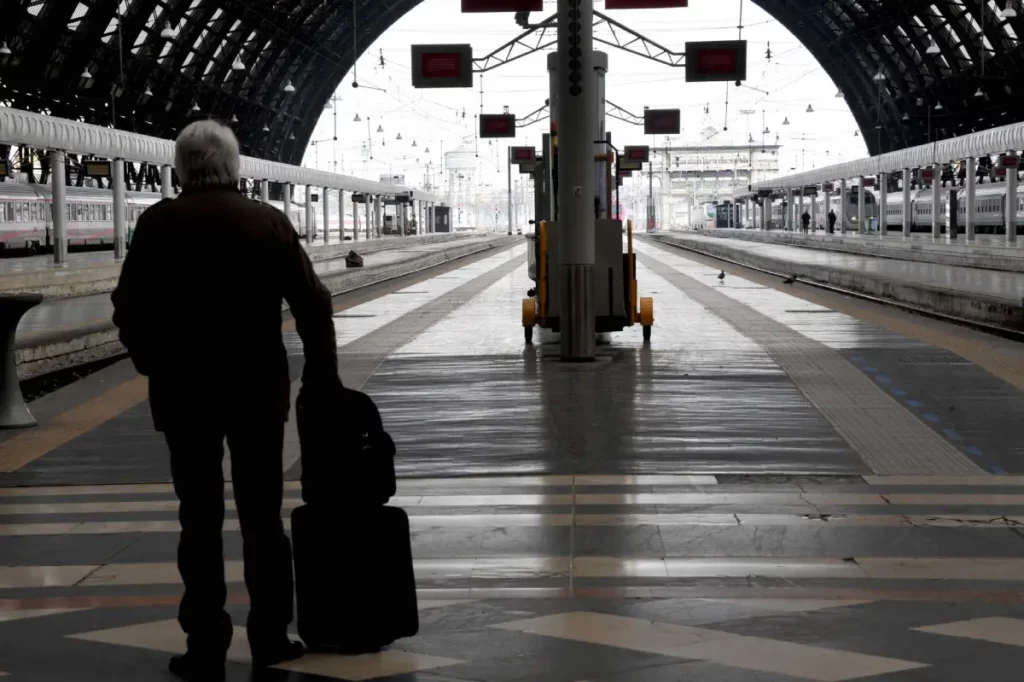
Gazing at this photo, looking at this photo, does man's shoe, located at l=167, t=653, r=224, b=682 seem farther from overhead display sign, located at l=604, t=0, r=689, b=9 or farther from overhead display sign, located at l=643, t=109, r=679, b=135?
overhead display sign, located at l=643, t=109, r=679, b=135

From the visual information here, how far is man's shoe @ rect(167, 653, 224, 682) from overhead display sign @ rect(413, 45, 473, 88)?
16464mm

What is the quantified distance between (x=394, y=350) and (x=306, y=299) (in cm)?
1144

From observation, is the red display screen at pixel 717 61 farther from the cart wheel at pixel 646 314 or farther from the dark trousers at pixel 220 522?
the dark trousers at pixel 220 522

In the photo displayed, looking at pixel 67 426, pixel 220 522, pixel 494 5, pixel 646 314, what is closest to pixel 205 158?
pixel 220 522

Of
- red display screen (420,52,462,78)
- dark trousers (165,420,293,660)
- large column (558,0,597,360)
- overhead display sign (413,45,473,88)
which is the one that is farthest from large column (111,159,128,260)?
dark trousers (165,420,293,660)

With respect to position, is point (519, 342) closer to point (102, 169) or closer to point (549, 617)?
point (549, 617)

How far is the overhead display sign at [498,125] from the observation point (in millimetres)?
39094

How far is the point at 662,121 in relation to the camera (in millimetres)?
A: 41312

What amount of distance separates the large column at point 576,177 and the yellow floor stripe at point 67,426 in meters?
4.22

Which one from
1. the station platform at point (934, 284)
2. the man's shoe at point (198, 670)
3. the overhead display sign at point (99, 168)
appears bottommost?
the station platform at point (934, 284)

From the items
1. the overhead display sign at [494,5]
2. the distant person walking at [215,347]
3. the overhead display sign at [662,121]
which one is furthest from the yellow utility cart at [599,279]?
the overhead display sign at [662,121]

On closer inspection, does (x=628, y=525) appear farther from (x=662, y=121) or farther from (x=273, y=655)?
(x=662, y=121)

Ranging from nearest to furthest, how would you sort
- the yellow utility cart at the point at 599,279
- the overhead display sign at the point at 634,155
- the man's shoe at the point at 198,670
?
the man's shoe at the point at 198,670 < the yellow utility cart at the point at 599,279 < the overhead display sign at the point at 634,155

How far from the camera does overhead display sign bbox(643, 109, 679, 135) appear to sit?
41.0 metres
